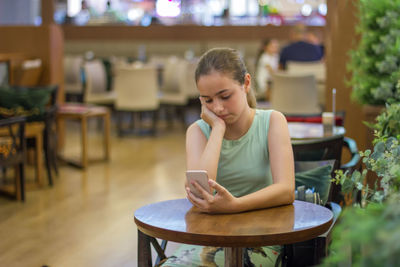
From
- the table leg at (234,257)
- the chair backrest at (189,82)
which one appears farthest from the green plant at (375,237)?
the chair backrest at (189,82)

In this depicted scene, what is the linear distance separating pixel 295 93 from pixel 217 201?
189 inches

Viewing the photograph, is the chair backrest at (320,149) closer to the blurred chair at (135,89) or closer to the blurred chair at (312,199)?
the blurred chair at (312,199)

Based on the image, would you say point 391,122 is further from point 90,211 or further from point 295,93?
point 295,93

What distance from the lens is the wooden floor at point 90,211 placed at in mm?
3855

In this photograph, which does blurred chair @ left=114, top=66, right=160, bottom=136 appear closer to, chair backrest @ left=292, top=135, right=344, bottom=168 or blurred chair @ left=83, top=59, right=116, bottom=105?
blurred chair @ left=83, top=59, right=116, bottom=105

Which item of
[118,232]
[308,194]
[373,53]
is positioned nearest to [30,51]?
[118,232]

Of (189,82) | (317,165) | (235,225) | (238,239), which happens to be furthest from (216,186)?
(189,82)

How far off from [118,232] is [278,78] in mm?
3063

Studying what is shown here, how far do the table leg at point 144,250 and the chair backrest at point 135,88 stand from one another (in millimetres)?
6884

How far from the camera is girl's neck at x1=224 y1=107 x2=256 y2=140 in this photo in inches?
93.8

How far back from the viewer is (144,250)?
222 centimetres

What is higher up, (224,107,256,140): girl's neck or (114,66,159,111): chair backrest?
(224,107,256,140): girl's neck

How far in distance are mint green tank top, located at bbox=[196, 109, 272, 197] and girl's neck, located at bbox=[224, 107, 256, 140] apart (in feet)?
0.06

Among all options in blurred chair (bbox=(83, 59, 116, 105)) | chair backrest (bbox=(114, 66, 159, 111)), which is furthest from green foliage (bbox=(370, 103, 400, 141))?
blurred chair (bbox=(83, 59, 116, 105))
